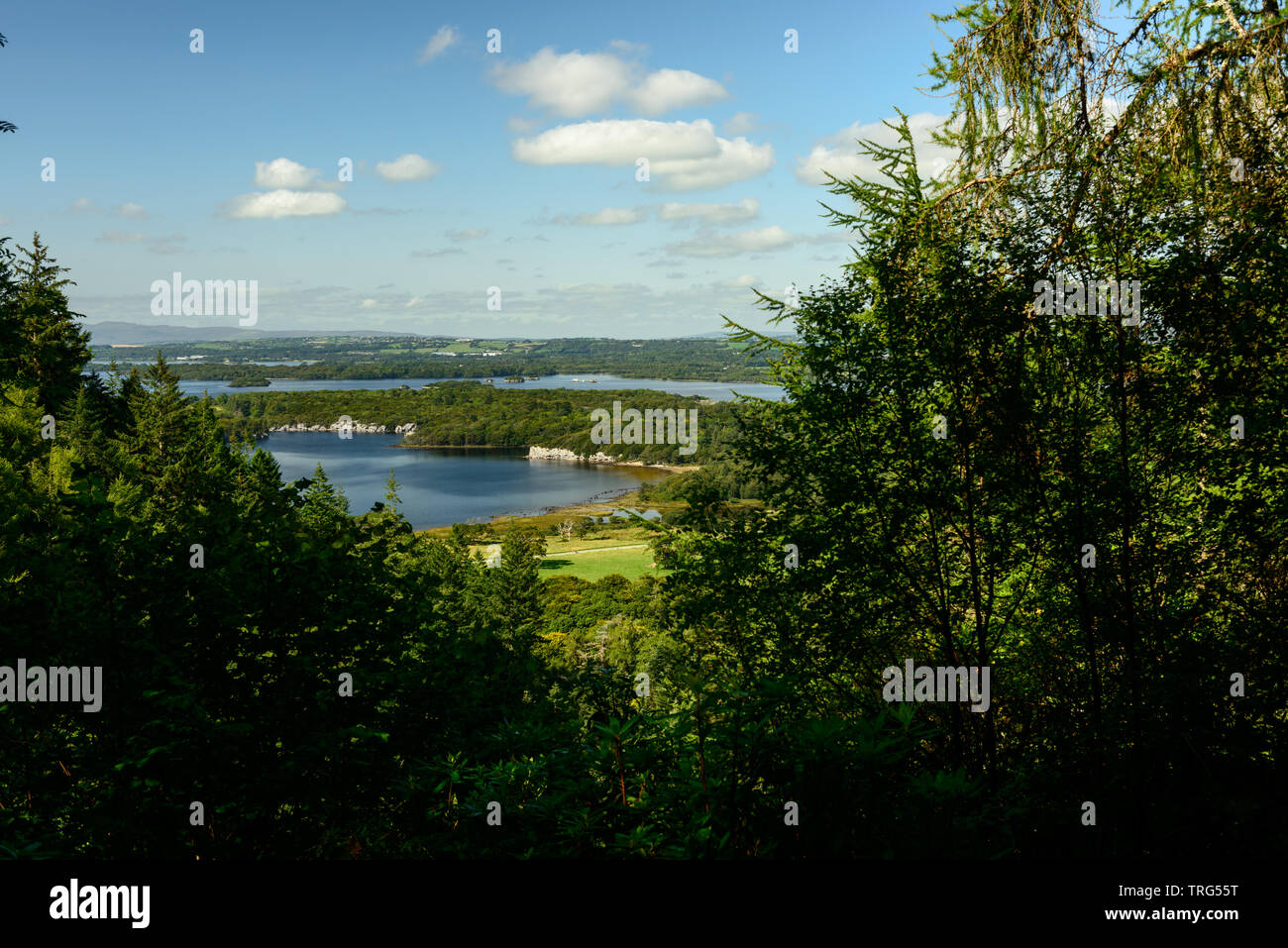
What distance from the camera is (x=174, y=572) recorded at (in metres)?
3.89

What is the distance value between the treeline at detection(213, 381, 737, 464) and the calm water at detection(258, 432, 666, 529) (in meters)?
4.41

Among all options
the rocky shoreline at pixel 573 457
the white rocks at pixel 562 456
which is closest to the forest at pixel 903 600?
the rocky shoreline at pixel 573 457

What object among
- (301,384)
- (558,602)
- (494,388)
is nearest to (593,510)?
(558,602)

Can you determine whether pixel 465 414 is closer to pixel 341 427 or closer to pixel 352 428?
pixel 352 428

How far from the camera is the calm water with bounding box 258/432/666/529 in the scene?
9025 cm

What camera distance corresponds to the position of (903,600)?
21.8 ft

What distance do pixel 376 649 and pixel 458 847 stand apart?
6.60 ft

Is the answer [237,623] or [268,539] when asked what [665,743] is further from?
[268,539]

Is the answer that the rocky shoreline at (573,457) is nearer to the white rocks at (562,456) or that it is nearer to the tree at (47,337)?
the white rocks at (562,456)

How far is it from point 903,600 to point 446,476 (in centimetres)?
11708
